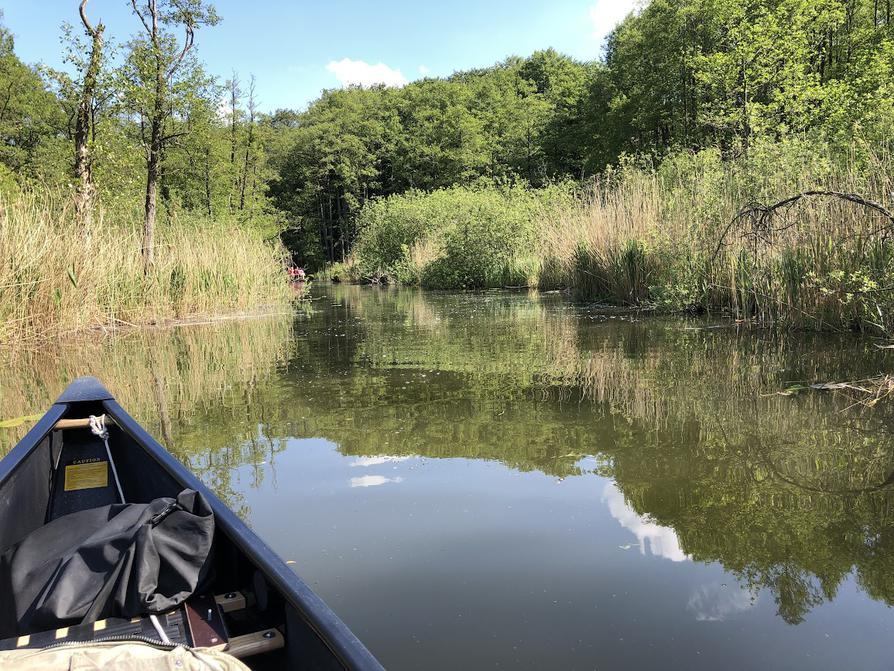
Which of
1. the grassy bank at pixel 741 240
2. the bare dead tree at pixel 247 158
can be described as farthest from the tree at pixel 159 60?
the bare dead tree at pixel 247 158

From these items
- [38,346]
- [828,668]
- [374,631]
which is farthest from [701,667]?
[38,346]

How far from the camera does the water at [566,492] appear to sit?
2062mm

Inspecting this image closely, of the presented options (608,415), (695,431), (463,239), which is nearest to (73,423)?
(608,415)

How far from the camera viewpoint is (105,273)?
33.0 feet

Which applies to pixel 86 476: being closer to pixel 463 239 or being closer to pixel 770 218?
pixel 770 218

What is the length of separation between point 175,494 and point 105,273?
8.76 metres

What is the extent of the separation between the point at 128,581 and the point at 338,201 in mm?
49511

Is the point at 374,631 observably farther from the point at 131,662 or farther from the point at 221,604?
the point at 131,662

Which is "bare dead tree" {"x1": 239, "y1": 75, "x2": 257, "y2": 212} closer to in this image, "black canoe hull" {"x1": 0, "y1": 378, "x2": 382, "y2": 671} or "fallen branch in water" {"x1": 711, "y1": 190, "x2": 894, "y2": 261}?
"fallen branch in water" {"x1": 711, "y1": 190, "x2": 894, "y2": 261}

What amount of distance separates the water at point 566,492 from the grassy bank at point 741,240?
0.73 meters

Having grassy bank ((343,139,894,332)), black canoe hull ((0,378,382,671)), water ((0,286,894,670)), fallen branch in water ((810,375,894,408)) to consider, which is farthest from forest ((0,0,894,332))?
black canoe hull ((0,378,382,671))

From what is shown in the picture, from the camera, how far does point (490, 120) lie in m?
50.4

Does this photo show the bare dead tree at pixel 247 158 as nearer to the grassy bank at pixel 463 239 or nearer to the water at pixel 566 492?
the grassy bank at pixel 463 239

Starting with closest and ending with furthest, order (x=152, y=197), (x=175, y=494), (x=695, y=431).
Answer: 1. (x=175, y=494)
2. (x=695, y=431)
3. (x=152, y=197)
